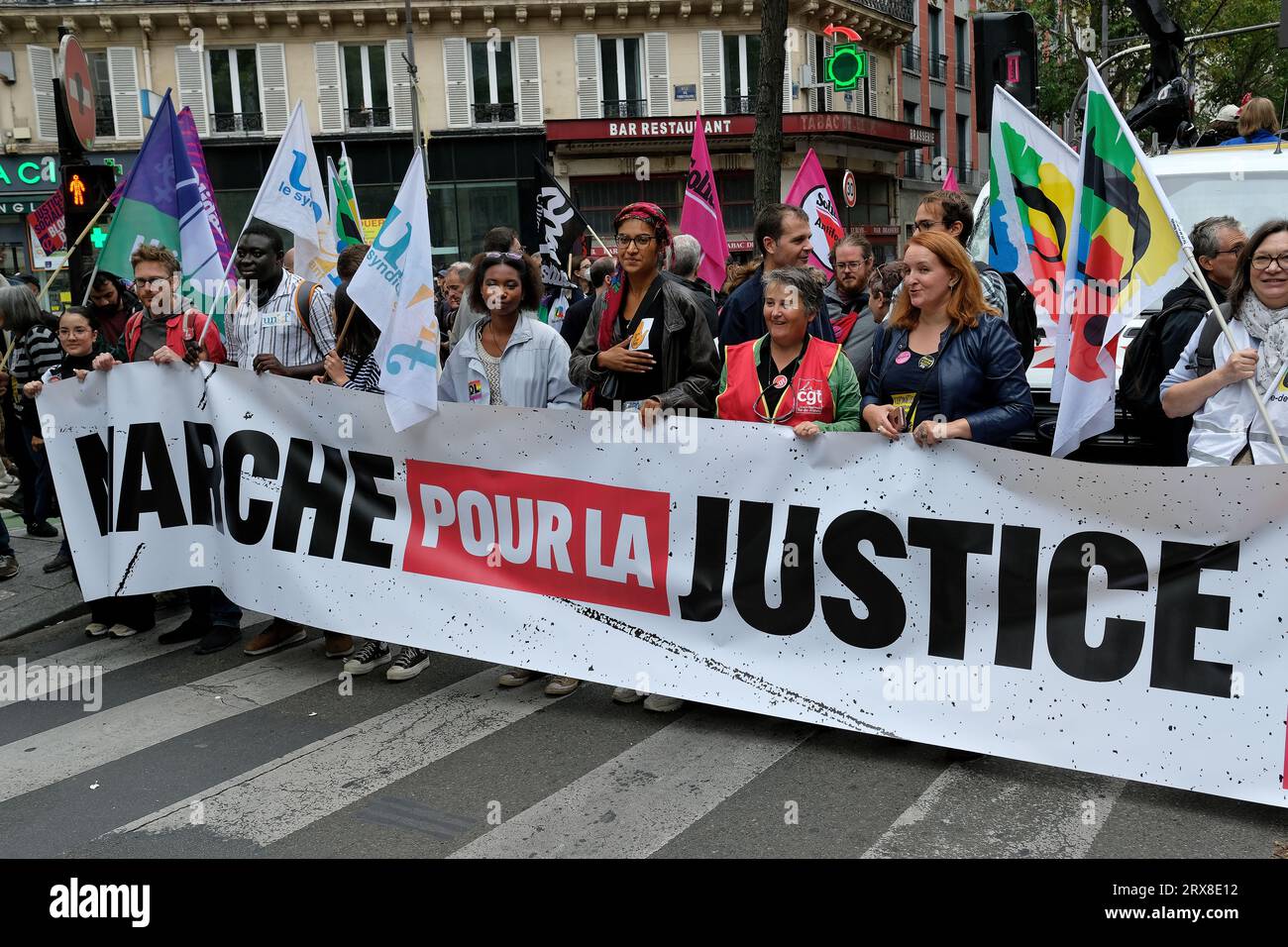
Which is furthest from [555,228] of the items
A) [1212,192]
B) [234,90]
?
[234,90]

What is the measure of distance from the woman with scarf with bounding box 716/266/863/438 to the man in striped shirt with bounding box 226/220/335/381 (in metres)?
2.39

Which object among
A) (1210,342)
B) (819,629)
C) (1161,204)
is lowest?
(819,629)

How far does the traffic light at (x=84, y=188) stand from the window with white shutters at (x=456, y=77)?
86.5 feet

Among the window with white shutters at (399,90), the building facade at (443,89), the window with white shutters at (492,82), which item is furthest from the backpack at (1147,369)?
the window with white shutters at (399,90)

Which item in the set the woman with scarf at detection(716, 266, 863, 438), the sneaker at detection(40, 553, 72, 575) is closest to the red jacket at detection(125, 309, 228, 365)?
the sneaker at detection(40, 553, 72, 575)

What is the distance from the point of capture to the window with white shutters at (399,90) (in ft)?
112

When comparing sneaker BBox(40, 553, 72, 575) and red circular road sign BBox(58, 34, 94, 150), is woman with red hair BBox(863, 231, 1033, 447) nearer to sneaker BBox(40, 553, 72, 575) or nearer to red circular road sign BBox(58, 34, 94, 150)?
sneaker BBox(40, 553, 72, 575)

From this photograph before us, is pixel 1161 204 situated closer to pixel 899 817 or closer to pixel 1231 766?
pixel 1231 766

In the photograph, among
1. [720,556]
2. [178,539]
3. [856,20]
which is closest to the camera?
[720,556]

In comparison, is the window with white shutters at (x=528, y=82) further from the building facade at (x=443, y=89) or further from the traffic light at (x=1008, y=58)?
the traffic light at (x=1008, y=58)

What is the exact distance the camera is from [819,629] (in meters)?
4.98

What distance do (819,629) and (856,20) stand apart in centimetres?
3729

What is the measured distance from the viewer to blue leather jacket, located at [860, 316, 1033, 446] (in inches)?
190
